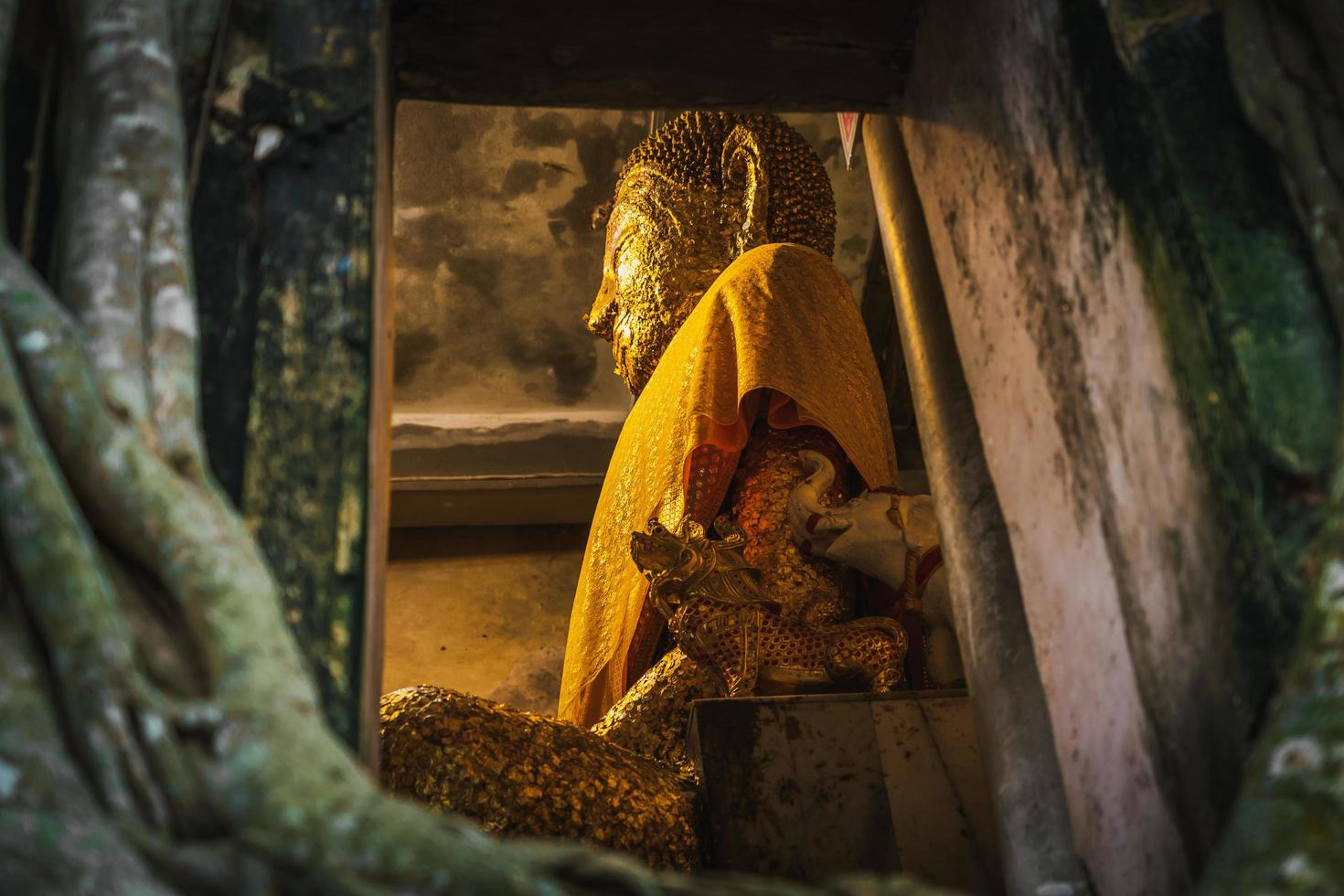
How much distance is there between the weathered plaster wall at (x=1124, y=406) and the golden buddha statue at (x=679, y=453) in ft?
2.64

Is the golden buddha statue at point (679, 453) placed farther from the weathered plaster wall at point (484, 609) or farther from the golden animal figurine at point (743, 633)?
the weathered plaster wall at point (484, 609)

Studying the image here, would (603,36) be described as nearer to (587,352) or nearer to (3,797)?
(3,797)

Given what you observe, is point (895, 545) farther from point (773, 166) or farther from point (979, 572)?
point (773, 166)

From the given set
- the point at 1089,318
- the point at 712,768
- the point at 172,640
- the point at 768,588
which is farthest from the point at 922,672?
the point at 172,640

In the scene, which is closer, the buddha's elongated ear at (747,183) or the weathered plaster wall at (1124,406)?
the weathered plaster wall at (1124,406)

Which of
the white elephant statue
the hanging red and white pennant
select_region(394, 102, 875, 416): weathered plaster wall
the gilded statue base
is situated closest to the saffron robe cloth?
the white elephant statue

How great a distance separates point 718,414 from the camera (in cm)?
272

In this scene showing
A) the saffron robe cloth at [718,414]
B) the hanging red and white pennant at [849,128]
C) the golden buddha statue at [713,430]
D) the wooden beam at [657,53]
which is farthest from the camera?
the saffron robe cloth at [718,414]

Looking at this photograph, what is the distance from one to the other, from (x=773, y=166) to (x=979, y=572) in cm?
196

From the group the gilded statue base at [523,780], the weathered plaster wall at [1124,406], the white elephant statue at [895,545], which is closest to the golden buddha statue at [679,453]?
the gilded statue base at [523,780]

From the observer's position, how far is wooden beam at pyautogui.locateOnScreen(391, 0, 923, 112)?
1590mm

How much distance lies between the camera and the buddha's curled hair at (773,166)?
342cm

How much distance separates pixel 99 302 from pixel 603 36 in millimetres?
811

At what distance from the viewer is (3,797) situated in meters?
0.75
